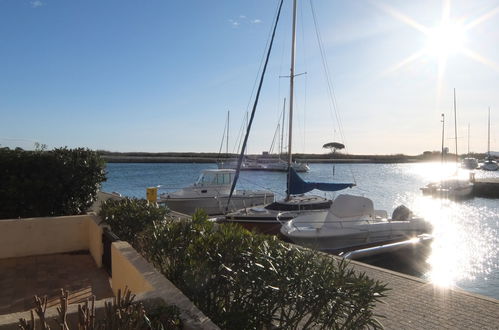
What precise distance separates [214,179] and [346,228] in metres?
10.9

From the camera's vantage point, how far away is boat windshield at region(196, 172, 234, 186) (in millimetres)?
23344

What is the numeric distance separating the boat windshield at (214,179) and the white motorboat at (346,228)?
8612 millimetres

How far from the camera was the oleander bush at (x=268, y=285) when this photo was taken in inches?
139

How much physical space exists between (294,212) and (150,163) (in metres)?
101

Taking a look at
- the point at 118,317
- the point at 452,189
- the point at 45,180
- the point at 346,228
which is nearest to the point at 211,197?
the point at 346,228

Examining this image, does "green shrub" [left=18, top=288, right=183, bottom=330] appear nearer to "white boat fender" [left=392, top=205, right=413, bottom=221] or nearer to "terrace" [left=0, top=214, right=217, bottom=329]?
"terrace" [left=0, top=214, right=217, bottom=329]

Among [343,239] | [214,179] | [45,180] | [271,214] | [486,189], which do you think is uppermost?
[45,180]

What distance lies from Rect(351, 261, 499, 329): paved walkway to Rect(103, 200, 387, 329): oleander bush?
2455mm

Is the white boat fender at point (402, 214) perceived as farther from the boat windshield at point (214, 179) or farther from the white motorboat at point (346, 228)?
the boat windshield at point (214, 179)

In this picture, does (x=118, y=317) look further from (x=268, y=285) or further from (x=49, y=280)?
(x=49, y=280)

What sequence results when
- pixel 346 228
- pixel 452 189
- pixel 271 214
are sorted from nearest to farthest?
pixel 346 228 → pixel 271 214 → pixel 452 189

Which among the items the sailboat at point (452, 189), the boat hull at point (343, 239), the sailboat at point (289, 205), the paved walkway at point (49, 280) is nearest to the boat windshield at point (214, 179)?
the sailboat at point (289, 205)

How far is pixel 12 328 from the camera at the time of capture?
3125 mm

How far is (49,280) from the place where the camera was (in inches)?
260
